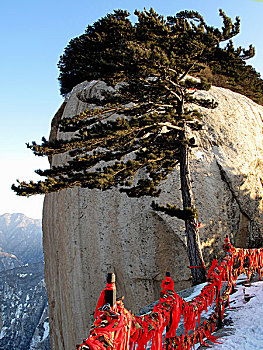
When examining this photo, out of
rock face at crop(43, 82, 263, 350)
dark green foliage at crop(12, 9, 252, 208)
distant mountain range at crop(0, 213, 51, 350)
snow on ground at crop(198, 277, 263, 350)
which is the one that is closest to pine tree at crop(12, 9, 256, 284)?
dark green foliage at crop(12, 9, 252, 208)

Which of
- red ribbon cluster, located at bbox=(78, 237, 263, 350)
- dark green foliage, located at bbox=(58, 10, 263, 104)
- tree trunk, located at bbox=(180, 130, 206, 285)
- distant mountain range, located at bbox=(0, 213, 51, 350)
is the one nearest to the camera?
red ribbon cluster, located at bbox=(78, 237, 263, 350)

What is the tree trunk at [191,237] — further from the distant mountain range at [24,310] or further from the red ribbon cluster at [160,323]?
the distant mountain range at [24,310]

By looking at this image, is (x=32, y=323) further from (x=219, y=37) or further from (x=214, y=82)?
(x=219, y=37)

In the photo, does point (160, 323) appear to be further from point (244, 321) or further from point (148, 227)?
point (148, 227)

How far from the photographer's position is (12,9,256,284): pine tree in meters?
6.89

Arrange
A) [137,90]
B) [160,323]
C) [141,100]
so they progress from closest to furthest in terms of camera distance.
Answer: [160,323]
[137,90]
[141,100]

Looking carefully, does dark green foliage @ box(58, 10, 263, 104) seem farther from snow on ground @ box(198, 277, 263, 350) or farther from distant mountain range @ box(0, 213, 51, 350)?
distant mountain range @ box(0, 213, 51, 350)

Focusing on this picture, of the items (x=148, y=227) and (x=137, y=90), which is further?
(x=148, y=227)

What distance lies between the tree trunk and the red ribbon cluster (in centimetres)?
168

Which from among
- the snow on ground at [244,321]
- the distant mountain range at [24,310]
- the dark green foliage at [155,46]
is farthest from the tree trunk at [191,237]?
Result: the distant mountain range at [24,310]

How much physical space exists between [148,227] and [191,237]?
257 cm

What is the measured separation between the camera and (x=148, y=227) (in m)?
10.6

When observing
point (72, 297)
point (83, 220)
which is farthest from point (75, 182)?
point (72, 297)

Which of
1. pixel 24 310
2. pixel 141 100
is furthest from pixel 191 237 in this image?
pixel 24 310
